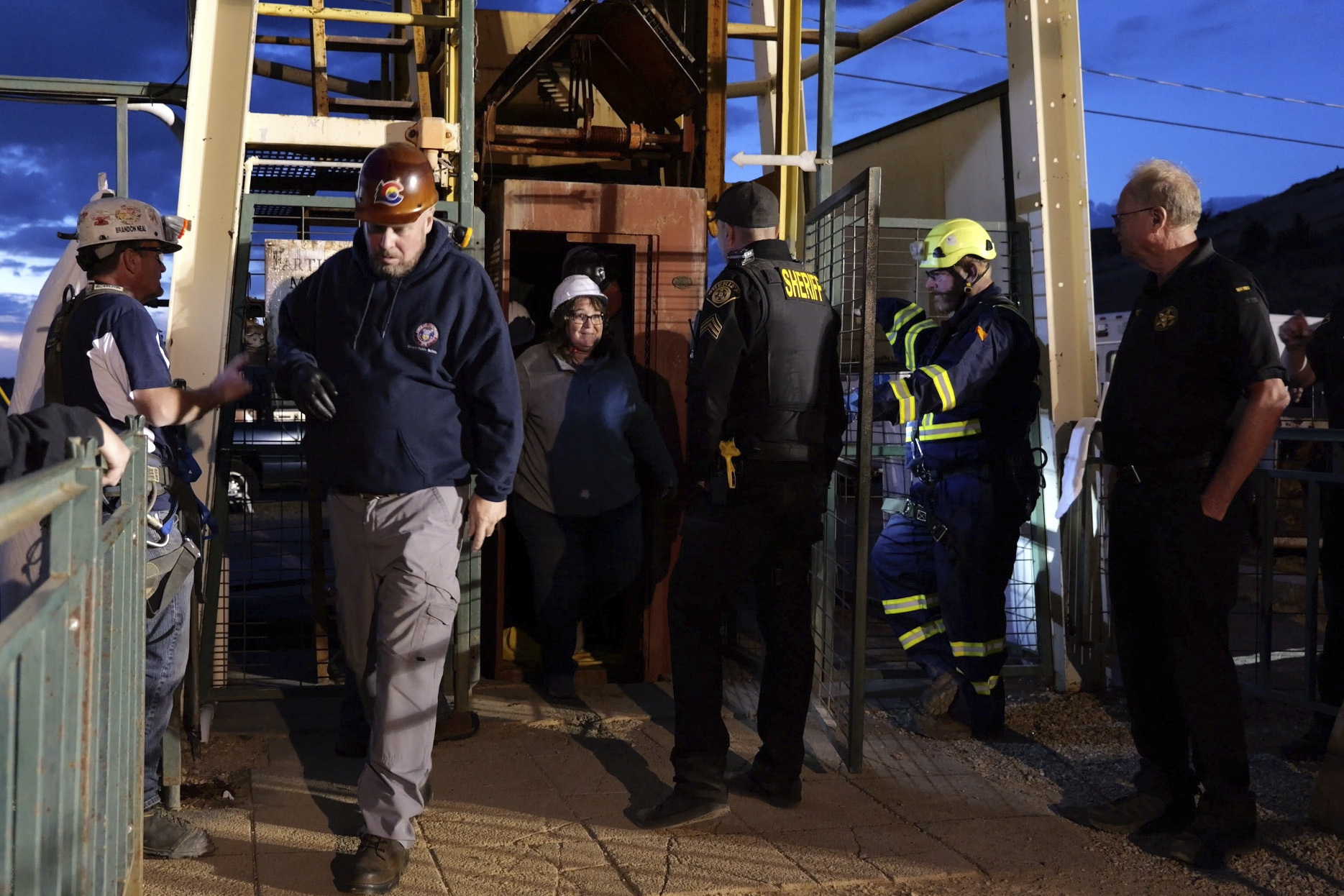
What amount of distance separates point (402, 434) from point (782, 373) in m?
1.32

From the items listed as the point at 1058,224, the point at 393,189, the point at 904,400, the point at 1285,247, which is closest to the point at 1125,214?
the point at 904,400

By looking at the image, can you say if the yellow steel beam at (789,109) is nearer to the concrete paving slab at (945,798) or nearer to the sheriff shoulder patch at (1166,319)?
the sheriff shoulder patch at (1166,319)

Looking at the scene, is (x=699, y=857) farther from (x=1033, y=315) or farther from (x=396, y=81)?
(x=396, y=81)

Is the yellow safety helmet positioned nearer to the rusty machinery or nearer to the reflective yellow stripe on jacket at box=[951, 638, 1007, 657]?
the reflective yellow stripe on jacket at box=[951, 638, 1007, 657]

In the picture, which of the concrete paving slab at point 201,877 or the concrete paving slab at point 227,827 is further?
the concrete paving slab at point 227,827

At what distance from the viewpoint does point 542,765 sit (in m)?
4.65

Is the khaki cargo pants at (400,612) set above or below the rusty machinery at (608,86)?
below

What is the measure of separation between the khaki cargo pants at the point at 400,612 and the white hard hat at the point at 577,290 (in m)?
1.81

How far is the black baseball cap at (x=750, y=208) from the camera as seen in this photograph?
4.20 m

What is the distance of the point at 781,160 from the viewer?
5.50 meters

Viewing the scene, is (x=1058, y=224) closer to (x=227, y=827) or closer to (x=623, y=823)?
(x=623, y=823)

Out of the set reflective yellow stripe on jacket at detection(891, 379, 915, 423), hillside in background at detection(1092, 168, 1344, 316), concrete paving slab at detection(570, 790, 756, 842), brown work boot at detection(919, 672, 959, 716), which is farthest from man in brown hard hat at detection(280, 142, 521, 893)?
hillside in background at detection(1092, 168, 1344, 316)

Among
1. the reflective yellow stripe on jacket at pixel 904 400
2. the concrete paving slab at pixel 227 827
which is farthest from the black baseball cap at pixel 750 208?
the concrete paving slab at pixel 227 827

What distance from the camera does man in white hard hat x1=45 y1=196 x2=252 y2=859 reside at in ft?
11.6
